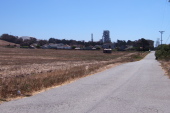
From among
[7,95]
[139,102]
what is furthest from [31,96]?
[139,102]

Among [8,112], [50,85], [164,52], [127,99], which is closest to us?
[8,112]

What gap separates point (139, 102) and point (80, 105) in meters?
2.32

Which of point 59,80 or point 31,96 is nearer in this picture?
point 31,96

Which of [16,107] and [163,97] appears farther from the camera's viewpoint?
[163,97]

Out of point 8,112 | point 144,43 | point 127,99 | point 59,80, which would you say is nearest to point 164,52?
point 59,80

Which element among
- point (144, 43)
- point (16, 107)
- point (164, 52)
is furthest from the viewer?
point (144, 43)

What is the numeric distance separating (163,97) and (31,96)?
541 centimetres

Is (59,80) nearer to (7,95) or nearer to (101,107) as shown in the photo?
(7,95)

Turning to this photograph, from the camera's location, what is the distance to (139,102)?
1080 cm

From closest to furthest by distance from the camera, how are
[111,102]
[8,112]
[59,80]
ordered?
[8,112] < [111,102] < [59,80]

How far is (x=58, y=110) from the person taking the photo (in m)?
9.08

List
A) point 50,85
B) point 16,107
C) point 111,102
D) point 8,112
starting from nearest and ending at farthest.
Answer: point 8,112 → point 16,107 → point 111,102 → point 50,85

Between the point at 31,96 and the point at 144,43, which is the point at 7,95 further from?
the point at 144,43

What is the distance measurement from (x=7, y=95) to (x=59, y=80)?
6052 millimetres
